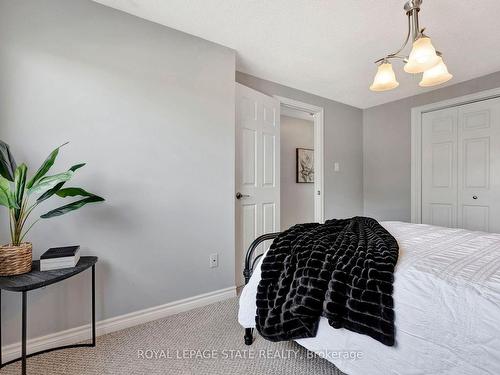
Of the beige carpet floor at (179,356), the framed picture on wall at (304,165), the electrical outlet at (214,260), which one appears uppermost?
the framed picture on wall at (304,165)

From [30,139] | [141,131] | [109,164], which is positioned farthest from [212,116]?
[30,139]

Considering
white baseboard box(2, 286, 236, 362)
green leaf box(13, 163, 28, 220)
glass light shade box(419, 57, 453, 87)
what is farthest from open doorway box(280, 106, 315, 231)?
green leaf box(13, 163, 28, 220)

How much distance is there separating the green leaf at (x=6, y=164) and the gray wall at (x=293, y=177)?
132 inches

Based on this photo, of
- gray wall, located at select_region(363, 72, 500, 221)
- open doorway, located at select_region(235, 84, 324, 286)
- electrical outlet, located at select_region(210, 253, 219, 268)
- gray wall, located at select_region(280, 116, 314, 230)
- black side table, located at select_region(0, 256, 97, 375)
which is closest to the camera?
black side table, located at select_region(0, 256, 97, 375)

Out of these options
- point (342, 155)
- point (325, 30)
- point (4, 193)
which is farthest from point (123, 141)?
point (342, 155)

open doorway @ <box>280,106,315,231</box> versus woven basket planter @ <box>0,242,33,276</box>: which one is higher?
open doorway @ <box>280,106,315,231</box>

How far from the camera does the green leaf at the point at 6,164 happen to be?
1.30 m

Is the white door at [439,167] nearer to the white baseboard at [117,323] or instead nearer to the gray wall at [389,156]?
the gray wall at [389,156]

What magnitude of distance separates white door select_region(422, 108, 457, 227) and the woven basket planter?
405 centimetres

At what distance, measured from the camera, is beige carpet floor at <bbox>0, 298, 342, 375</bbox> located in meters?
1.41

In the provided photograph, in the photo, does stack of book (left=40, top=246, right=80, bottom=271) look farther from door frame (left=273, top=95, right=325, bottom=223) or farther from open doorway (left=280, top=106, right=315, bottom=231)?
open doorway (left=280, top=106, right=315, bottom=231)

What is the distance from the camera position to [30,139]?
1.55 m

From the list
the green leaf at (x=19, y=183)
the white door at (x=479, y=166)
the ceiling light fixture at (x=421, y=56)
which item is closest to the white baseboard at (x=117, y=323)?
the green leaf at (x=19, y=183)

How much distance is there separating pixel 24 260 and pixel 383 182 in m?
4.04
